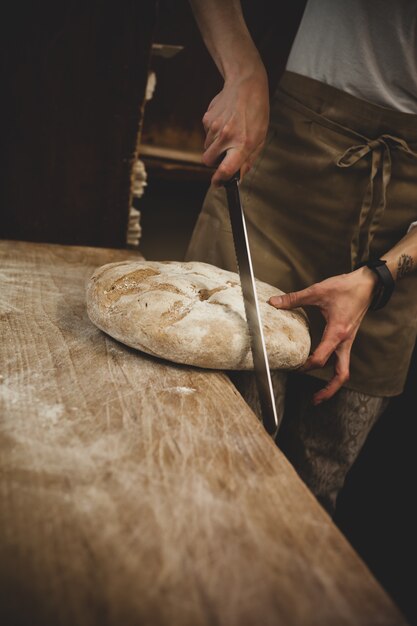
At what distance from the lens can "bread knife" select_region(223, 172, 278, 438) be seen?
3.12ft

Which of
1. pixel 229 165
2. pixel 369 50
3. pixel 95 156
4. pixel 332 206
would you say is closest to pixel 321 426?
pixel 332 206

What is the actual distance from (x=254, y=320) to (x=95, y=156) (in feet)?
4.50

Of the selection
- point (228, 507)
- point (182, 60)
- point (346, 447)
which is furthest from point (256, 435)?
point (182, 60)

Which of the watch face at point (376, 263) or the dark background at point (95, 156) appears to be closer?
the watch face at point (376, 263)

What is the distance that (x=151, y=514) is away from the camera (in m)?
0.62

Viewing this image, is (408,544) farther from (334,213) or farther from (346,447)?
(334,213)

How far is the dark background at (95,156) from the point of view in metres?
1.70

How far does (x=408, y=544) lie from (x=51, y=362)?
1982 millimetres

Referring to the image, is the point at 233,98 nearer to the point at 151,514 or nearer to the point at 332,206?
the point at 332,206

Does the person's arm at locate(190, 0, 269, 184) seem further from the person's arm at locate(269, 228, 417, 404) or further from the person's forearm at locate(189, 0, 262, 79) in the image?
the person's arm at locate(269, 228, 417, 404)

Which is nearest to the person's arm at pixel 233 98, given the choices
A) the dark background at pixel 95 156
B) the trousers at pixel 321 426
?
the dark background at pixel 95 156

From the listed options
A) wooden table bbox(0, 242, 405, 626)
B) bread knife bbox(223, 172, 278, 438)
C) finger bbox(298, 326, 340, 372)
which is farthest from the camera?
finger bbox(298, 326, 340, 372)

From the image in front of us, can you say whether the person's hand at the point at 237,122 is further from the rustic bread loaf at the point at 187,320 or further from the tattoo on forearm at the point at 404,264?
the tattoo on forearm at the point at 404,264

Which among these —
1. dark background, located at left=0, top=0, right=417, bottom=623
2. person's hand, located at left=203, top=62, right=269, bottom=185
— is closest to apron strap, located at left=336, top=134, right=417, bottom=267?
person's hand, located at left=203, top=62, right=269, bottom=185
